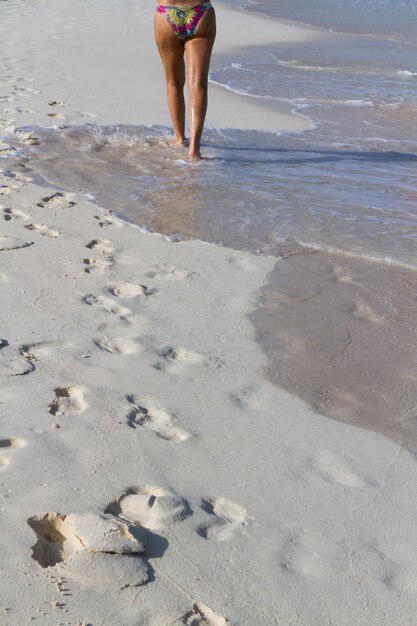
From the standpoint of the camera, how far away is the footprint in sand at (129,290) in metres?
3.44

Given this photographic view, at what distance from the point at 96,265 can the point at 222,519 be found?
1.84m

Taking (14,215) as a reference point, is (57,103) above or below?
below

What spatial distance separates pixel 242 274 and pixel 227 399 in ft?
3.94

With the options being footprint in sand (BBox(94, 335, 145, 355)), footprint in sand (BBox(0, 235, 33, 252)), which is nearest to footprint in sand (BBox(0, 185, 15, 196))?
footprint in sand (BBox(0, 235, 33, 252))

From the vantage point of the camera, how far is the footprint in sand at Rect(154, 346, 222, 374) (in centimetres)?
287

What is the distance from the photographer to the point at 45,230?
4.14 m

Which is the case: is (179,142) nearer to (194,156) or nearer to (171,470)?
(194,156)

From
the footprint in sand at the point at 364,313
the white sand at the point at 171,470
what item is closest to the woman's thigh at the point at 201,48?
the white sand at the point at 171,470

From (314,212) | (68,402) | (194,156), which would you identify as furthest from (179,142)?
(68,402)

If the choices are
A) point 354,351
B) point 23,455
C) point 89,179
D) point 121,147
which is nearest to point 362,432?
point 354,351

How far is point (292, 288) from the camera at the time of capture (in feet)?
12.1

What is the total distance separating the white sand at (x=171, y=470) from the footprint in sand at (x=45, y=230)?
182 mm

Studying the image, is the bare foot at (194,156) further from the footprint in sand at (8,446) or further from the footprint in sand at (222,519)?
the footprint in sand at (222,519)

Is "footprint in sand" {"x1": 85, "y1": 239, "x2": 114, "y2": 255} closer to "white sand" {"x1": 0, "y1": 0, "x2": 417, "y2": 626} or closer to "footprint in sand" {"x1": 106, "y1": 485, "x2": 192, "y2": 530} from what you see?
"white sand" {"x1": 0, "y1": 0, "x2": 417, "y2": 626}
